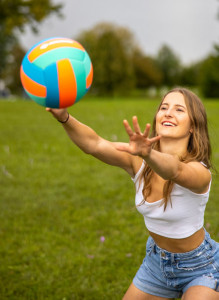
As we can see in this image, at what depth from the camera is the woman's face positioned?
2.35m

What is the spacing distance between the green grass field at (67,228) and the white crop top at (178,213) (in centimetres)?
116

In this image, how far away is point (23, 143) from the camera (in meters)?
8.95

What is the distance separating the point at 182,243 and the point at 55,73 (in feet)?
4.07

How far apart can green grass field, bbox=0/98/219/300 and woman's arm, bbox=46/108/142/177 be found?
4.47ft

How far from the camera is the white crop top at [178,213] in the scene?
7.66ft

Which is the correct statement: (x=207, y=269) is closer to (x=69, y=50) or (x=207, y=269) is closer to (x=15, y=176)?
(x=69, y=50)

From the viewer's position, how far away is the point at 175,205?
7.66 ft

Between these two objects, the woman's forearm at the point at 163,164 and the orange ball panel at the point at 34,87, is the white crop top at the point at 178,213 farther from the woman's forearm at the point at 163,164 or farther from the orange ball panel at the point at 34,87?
the orange ball panel at the point at 34,87

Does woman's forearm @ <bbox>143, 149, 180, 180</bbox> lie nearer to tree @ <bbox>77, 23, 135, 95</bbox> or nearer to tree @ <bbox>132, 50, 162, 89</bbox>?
tree @ <bbox>77, 23, 135, 95</bbox>

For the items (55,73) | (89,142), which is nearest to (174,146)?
(89,142)

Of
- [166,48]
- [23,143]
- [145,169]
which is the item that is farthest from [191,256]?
[166,48]

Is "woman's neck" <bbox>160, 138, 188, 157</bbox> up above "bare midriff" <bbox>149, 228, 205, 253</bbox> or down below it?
above

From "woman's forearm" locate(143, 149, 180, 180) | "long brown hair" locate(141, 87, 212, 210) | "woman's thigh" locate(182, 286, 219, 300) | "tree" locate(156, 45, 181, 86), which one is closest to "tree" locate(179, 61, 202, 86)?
"tree" locate(156, 45, 181, 86)

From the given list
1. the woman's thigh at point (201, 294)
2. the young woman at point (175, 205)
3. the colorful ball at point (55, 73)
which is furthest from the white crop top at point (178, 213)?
the colorful ball at point (55, 73)
